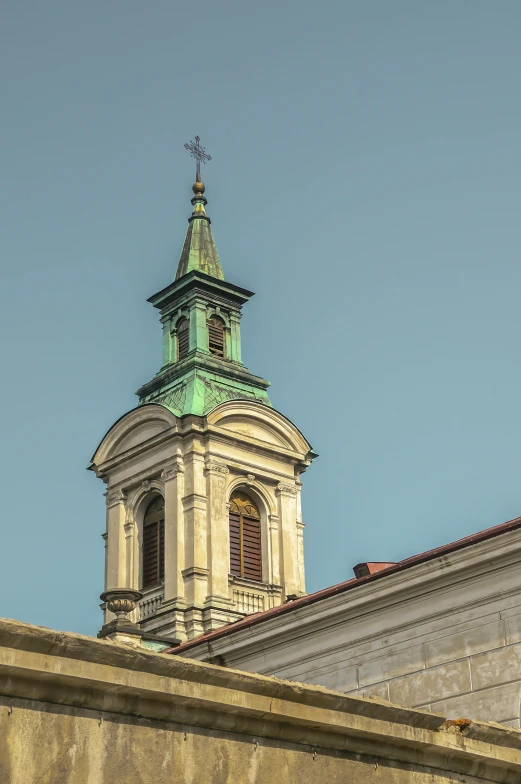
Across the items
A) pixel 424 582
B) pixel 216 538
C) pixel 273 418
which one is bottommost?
pixel 424 582

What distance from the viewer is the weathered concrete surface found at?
6.12 metres

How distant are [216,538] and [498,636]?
67.8 ft

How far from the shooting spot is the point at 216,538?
37969 mm

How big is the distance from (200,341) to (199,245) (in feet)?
18.2

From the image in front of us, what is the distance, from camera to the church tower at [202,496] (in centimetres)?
3766

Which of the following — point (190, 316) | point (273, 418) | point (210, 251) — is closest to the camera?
point (273, 418)

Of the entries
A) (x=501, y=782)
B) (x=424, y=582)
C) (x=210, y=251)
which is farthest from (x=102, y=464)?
(x=501, y=782)

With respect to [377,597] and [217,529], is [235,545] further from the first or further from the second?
[377,597]

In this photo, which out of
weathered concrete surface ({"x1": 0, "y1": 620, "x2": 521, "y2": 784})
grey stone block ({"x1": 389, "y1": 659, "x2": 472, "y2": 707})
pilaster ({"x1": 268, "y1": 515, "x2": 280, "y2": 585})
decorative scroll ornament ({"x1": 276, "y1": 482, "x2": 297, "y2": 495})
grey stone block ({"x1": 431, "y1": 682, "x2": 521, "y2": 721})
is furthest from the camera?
decorative scroll ornament ({"x1": 276, "y1": 482, "x2": 297, "y2": 495})

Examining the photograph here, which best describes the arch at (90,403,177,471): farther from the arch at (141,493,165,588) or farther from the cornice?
the cornice

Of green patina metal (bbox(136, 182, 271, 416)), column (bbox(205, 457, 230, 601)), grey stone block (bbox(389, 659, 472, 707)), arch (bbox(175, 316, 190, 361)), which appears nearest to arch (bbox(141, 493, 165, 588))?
column (bbox(205, 457, 230, 601))

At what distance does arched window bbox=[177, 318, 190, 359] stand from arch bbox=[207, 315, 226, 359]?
86cm

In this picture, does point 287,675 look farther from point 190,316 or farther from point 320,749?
point 190,316

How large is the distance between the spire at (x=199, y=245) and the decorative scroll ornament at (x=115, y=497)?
9.08m
